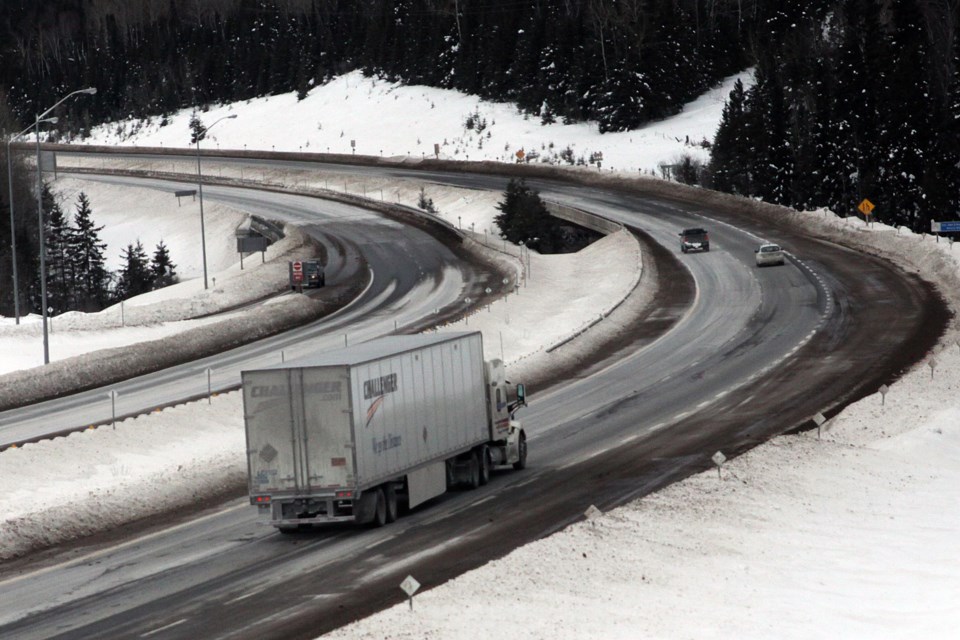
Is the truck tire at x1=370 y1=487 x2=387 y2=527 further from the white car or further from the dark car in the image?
the dark car

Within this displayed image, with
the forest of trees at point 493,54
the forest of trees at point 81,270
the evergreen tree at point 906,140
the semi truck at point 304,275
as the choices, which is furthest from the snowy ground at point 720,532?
the forest of trees at point 493,54

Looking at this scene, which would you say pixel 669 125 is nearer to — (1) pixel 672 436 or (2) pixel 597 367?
(2) pixel 597 367

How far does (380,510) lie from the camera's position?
2441 centimetres

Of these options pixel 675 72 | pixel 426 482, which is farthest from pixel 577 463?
pixel 675 72

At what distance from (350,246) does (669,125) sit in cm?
4797

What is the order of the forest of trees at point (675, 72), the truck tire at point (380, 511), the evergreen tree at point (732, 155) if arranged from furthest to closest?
the evergreen tree at point (732, 155), the forest of trees at point (675, 72), the truck tire at point (380, 511)

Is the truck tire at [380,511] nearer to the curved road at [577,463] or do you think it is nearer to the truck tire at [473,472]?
the curved road at [577,463]

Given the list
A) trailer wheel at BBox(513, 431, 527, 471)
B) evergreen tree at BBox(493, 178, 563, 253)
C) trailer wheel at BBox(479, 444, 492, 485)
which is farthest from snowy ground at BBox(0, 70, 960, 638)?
evergreen tree at BBox(493, 178, 563, 253)

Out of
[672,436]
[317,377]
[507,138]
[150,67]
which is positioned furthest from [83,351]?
[150,67]

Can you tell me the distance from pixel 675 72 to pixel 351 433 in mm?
110345

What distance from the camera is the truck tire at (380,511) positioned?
2423cm

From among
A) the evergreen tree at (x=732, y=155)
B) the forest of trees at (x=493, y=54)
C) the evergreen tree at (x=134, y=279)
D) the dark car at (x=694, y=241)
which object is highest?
the forest of trees at (x=493, y=54)

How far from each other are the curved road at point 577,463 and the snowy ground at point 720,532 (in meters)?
1.50

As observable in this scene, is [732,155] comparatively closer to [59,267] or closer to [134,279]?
[134,279]
